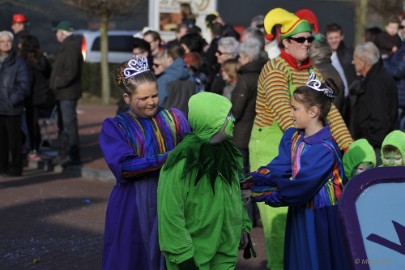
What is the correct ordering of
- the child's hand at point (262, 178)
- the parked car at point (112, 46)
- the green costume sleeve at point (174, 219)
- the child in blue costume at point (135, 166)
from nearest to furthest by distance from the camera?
the green costume sleeve at point (174, 219) < the child in blue costume at point (135, 166) < the child's hand at point (262, 178) < the parked car at point (112, 46)

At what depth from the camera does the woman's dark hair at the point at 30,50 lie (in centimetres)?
1421

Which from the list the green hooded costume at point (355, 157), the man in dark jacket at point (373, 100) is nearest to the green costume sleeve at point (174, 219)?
the green hooded costume at point (355, 157)

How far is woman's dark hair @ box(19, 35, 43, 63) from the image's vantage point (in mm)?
14211

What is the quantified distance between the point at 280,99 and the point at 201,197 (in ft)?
6.59

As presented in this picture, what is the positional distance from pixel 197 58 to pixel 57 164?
3265mm

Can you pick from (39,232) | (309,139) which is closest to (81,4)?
(39,232)

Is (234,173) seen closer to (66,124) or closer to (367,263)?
(367,263)

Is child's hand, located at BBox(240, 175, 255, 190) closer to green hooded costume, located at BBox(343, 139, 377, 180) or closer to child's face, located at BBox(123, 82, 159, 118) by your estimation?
child's face, located at BBox(123, 82, 159, 118)

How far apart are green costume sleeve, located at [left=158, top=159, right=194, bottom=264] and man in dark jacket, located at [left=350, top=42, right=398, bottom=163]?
16.0 ft

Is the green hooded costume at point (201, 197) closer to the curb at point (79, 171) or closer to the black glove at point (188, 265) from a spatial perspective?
the black glove at point (188, 265)

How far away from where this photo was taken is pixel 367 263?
3.92 metres

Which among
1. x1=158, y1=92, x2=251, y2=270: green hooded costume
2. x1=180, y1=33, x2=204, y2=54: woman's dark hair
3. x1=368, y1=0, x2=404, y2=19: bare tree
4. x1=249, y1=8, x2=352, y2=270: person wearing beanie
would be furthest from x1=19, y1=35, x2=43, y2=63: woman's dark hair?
x1=368, y1=0, x2=404, y2=19: bare tree

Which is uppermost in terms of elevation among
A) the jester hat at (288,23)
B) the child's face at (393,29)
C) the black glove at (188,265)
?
the jester hat at (288,23)

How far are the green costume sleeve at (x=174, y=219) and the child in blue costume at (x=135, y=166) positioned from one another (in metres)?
0.25
